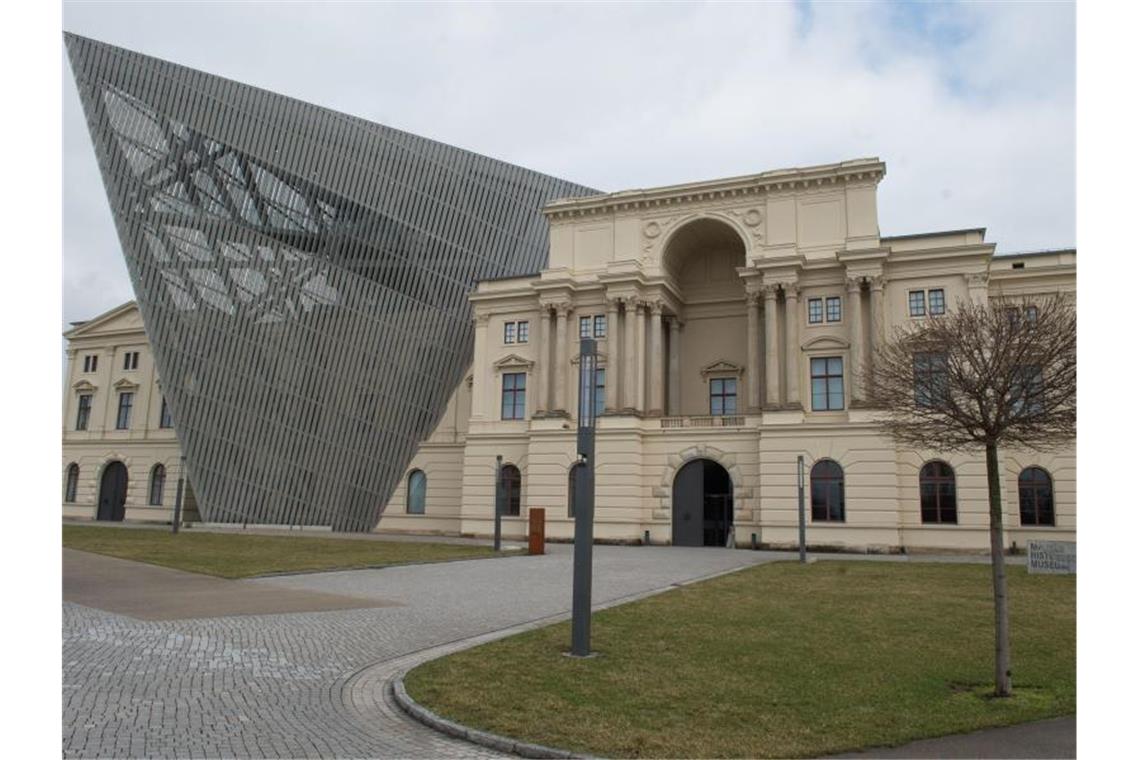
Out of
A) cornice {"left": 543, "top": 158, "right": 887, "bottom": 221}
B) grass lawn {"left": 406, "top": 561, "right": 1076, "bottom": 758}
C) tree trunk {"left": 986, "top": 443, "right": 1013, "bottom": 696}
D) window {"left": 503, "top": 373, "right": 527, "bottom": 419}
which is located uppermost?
cornice {"left": 543, "top": 158, "right": 887, "bottom": 221}

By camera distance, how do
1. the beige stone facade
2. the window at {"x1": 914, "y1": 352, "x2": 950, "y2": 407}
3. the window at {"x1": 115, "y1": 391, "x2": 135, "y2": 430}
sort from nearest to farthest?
the window at {"x1": 914, "y1": 352, "x2": 950, "y2": 407} < the beige stone facade < the window at {"x1": 115, "y1": 391, "x2": 135, "y2": 430}

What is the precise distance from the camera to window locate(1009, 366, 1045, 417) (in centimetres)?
1108

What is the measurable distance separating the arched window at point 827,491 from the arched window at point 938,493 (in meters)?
3.58

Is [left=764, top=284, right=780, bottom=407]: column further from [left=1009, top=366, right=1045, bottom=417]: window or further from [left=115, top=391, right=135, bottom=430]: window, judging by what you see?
[left=115, top=391, right=135, bottom=430]: window

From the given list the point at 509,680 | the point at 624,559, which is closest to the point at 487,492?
the point at 624,559

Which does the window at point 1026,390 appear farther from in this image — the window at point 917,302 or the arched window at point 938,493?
the window at point 917,302

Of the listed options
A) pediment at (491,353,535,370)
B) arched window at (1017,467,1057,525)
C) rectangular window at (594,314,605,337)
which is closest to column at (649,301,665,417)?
rectangular window at (594,314,605,337)

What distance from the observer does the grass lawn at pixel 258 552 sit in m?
24.3

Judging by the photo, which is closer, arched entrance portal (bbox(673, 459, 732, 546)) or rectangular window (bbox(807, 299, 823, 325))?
rectangular window (bbox(807, 299, 823, 325))

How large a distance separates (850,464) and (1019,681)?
27.1 meters

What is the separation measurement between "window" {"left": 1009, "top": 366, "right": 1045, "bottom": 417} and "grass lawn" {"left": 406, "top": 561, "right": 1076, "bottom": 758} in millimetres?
3572

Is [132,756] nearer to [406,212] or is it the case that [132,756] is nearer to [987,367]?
[987,367]

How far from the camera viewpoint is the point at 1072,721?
8492 mm

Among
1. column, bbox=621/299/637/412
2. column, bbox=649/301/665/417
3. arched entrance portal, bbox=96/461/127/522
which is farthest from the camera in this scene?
arched entrance portal, bbox=96/461/127/522
